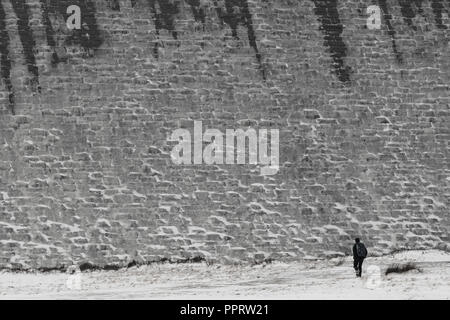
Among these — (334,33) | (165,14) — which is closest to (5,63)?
(165,14)

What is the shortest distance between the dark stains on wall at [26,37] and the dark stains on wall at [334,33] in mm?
5495

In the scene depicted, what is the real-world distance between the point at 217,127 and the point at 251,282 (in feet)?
10.2

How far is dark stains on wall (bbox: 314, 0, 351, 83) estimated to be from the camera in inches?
642

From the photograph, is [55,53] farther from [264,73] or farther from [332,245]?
[332,245]

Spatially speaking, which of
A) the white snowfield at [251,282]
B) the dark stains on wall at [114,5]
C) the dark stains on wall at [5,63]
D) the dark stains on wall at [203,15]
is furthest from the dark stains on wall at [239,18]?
the dark stains on wall at [5,63]

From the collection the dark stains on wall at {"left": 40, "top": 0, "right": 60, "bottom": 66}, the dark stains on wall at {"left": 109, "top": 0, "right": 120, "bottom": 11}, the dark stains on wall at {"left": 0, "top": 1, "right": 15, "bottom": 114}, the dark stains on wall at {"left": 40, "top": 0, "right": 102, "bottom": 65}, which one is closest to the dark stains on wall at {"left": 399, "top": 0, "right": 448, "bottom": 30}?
the dark stains on wall at {"left": 109, "top": 0, "right": 120, "bottom": 11}

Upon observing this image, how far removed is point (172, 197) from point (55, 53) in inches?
137

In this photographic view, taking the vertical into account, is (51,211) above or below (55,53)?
below

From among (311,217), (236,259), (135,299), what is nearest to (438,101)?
(311,217)

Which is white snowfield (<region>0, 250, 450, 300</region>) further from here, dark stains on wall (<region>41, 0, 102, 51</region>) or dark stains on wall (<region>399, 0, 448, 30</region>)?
dark stains on wall (<region>399, 0, 448, 30</region>)

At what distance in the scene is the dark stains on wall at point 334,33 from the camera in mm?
16297

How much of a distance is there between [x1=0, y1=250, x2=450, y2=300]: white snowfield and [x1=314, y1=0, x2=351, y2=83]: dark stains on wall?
12.0 feet

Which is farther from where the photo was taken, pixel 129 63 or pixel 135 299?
pixel 129 63

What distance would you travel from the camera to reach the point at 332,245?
15.7 m
